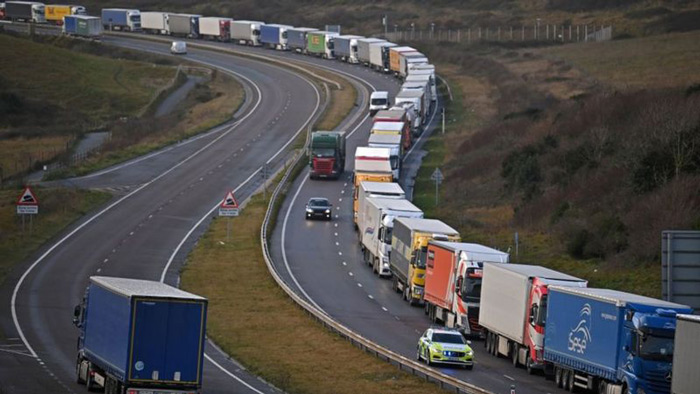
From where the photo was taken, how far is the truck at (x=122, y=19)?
Answer: 634 feet

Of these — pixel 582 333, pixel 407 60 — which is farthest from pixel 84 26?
pixel 582 333

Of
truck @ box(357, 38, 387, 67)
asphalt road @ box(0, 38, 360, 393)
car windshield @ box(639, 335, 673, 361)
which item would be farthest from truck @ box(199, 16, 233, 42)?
car windshield @ box(639, 335, 673, 361)

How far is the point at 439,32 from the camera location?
195m

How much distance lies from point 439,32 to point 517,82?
63.7 m

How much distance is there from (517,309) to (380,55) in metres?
107

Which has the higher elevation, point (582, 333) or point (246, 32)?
point (246, 32)

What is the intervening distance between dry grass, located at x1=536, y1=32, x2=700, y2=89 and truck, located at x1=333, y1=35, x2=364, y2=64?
21.4 m

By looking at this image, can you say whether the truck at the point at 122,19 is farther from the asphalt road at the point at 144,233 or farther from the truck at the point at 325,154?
Result: the truck at the point at 325,154

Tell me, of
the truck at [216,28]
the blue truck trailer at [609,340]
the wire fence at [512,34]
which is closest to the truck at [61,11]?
the truck at [216,28]

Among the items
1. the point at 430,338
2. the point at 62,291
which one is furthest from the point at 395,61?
the point at 430,338

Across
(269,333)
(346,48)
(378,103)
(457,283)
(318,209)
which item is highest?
(346,48)

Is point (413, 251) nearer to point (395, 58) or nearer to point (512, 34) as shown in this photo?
point (395, 58)

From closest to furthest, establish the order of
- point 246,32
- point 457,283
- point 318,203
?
point 457,283, point 318,203, point 246,32

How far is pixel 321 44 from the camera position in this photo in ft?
543
